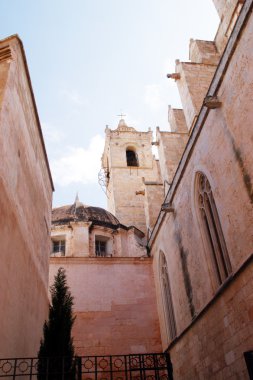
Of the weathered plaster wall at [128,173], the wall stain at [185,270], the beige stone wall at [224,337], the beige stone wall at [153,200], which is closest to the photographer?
the beige stone wall at [224,337]

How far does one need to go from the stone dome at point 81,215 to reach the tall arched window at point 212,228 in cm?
921

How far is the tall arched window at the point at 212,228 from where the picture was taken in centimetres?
718

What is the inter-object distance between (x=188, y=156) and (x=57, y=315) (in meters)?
4.50

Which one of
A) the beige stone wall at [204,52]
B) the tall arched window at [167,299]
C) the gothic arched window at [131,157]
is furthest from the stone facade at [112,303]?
the gothic arched window at [131,157]

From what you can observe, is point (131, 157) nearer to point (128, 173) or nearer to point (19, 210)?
point (128, 173)

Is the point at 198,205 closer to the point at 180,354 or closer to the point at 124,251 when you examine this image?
the point at 180,354

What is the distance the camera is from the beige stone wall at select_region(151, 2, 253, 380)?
5.91 meters

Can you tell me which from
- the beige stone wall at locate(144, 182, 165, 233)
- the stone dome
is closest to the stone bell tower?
the stone dome

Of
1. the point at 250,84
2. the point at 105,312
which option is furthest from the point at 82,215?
the point at 250,84

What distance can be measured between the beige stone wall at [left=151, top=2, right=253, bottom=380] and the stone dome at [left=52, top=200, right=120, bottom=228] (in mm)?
8061

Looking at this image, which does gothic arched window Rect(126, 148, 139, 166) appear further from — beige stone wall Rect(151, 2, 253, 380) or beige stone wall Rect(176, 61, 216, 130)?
beige stone wall Rect(151, 2, 253, 380)

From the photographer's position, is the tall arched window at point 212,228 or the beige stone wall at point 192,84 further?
the beige stone wall at point 192,84

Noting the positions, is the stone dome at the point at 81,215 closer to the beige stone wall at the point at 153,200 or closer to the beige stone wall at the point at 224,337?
the beige stone wall at the point at 153,200

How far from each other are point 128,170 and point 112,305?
42.5 feet
